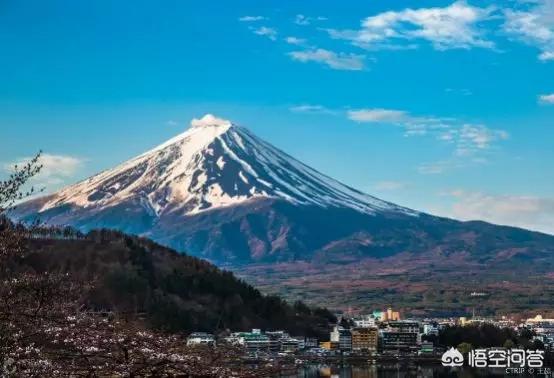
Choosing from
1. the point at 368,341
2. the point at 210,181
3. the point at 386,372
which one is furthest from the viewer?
the point at 210,181

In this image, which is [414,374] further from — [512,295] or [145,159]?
[145,159]

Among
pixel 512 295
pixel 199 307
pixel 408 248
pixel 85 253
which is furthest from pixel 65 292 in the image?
pixel 408 248

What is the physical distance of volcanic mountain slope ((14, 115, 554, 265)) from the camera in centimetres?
16312

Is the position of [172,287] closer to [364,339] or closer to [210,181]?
[364,339]

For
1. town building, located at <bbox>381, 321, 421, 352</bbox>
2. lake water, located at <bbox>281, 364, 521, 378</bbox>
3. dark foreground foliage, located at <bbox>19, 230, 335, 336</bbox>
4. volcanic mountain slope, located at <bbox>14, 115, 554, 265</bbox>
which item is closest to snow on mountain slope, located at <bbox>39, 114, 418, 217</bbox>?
volcanic mountain slope, located at <bbox>14, 115, 554, 265</bbox>

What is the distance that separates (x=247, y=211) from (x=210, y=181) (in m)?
11.0

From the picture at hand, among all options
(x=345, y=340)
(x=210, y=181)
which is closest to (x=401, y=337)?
(x=345, y=340)

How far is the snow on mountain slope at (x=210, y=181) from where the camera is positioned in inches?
7023

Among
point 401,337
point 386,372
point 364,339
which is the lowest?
point 386,372

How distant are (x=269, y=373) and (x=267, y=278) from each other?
12397 cm

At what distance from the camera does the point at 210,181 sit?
182 meters

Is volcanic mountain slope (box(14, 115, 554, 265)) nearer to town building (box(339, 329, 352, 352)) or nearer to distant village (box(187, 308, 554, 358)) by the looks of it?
distant village (box(187, 308, 554, 358))

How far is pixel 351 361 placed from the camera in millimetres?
53875

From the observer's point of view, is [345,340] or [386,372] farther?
[345,340]
